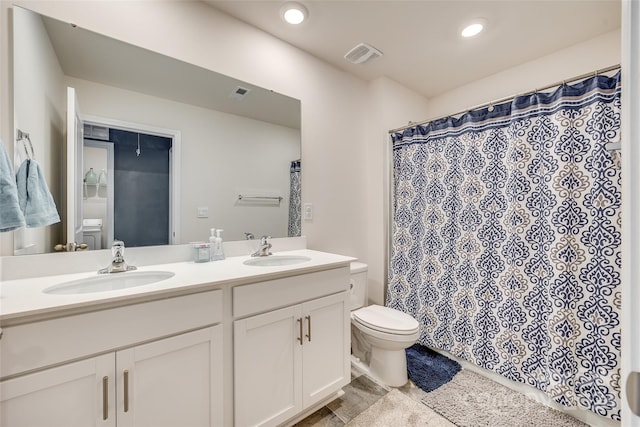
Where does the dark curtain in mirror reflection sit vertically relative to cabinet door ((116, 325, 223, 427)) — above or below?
above

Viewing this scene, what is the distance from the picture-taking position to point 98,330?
874 millimetres

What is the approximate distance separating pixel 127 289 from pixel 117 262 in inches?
14.8

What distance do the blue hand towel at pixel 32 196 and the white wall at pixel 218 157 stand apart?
0.28 meters

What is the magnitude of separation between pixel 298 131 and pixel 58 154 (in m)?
1.34

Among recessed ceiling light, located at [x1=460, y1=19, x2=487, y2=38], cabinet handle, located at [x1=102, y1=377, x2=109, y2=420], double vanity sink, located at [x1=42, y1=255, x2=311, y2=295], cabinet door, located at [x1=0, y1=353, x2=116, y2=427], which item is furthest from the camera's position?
recessed ceiling light, located at [x1=460, y1=19, x2=487, y2=38]

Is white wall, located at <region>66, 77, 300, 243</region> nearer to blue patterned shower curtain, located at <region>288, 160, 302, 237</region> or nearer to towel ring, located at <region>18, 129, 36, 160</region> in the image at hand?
blue patterned shower curtain, located at <region>288, 160, 302, 237</region>

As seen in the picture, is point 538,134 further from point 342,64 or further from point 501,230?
point 342,64

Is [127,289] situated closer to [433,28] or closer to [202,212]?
[202,212]

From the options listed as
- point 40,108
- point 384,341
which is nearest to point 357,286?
point 384,341

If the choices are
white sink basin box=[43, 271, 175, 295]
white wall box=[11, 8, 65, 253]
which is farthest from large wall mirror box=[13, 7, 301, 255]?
white sink basin box=[43, 271, 175, 295]

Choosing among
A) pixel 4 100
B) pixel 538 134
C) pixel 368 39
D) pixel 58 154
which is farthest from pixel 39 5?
pixel 538 134

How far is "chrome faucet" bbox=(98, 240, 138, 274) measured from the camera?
4.01 feet

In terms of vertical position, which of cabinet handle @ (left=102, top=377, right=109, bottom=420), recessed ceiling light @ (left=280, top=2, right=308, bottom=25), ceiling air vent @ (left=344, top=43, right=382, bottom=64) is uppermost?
recessed ceiling light @ (left=280, top=2, right=308, bottom=25)

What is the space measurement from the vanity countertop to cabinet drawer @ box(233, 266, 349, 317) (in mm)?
31
